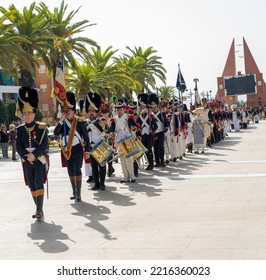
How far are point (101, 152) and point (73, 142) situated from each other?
1.42 meters

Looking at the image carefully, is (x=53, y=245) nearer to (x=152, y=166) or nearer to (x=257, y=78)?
(x=152, y=166)

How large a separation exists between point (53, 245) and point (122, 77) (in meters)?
36.9

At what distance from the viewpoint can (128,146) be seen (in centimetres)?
1296

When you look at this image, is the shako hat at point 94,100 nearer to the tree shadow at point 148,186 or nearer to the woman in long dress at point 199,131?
the tree shadow at point 148,186

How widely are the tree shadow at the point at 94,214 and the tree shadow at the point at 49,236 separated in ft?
1.54

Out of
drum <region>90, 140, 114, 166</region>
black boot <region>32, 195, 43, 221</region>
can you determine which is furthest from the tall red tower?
black boot <region>32, 195, 43, 221</region>

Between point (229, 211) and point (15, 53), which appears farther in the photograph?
point (15, 53)

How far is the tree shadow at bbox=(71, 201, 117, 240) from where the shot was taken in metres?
7.81

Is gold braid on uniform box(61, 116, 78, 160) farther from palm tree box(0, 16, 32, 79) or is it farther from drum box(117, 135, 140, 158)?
palm tree box(0, 16, 32, 79)

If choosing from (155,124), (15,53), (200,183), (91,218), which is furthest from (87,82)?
(91,218)

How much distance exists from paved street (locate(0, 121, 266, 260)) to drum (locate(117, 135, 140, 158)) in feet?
2.13

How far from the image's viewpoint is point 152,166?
50.4 feet

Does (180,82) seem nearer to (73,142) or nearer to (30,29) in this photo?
(30,29)

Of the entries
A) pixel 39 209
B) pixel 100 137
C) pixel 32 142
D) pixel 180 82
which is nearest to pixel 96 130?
pixel 100 137
